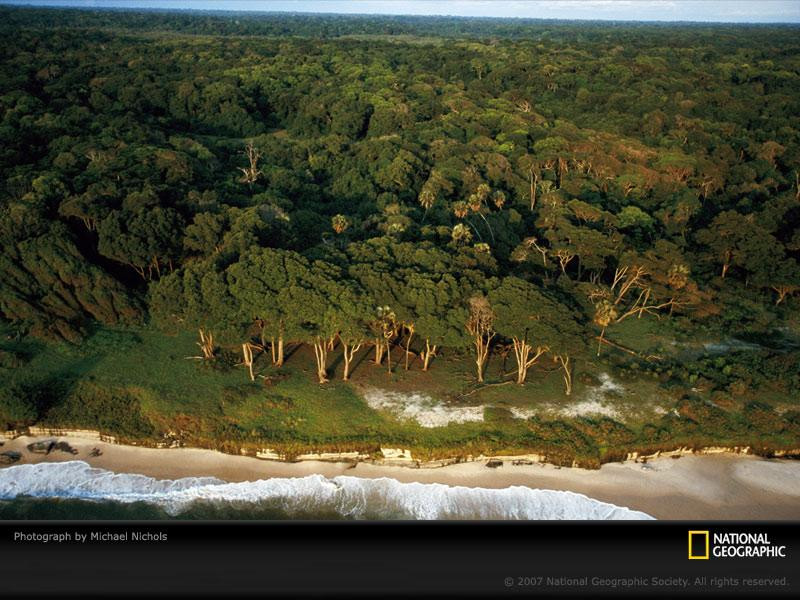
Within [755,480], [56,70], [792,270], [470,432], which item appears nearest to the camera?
[755,480]

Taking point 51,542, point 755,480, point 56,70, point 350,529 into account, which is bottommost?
point 755,480

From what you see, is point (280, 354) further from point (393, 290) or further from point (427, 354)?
point (427, 354)

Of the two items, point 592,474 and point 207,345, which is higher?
point 207,345

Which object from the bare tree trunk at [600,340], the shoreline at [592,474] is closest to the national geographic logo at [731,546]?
the shoreline at [592,474]

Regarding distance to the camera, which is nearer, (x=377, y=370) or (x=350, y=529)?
(x=350, y=529)

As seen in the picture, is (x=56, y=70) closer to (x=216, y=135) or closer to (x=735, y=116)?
(x=216, y=135)

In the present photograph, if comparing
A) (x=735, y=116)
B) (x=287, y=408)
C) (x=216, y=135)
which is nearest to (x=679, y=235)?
(x=287, y=408)

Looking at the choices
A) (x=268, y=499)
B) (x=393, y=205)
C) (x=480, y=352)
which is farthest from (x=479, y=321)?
(x=393, y=205)
